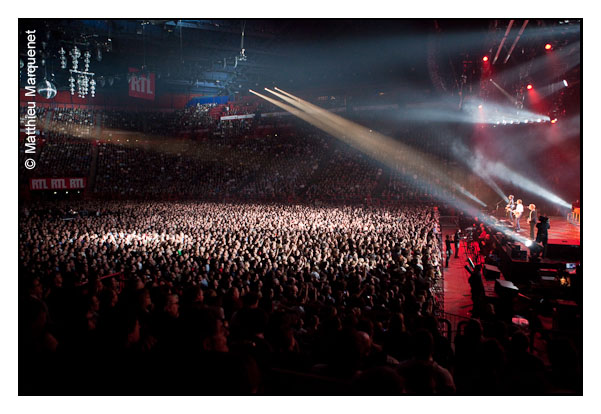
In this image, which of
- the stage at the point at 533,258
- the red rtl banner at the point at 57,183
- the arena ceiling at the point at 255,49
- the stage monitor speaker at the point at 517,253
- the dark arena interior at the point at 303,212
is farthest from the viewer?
the red rtl banner at the point at 57,183

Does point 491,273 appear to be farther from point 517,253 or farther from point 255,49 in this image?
point 255,49

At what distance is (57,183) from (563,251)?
28317 millimetres

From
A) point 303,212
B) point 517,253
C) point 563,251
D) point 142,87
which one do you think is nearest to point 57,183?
point 142,87

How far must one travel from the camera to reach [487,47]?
33.7ft

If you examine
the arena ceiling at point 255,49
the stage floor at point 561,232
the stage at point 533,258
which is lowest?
the stage at point 533,258

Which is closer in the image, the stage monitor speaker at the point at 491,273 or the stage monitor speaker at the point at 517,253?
the stage monitor speaker at the point at 491,273

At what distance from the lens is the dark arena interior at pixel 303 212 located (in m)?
3.12

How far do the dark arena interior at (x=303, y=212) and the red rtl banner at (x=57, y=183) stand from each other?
147mm

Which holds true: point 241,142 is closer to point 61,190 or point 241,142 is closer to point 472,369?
point 61,190

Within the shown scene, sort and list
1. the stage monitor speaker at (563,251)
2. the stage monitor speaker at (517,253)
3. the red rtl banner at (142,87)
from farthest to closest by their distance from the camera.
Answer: the red rtl banner at (142,87) < the stage monitor speaker at (563,251) < the stage monitor speaker at (517,253)

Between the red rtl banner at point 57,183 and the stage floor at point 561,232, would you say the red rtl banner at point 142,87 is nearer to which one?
the red rtl banner at point 57,183

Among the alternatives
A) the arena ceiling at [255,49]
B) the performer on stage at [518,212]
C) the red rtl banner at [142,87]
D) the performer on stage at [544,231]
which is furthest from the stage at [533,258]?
the red rtl banner at [142,87]

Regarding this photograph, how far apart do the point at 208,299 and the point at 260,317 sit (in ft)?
4.70
